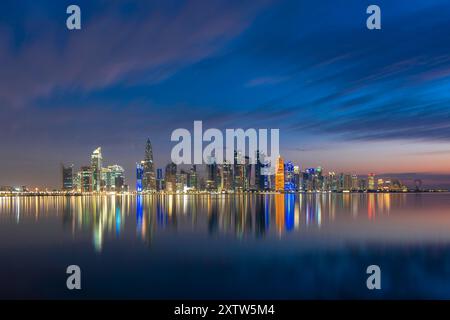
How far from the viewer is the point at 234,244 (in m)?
30.1

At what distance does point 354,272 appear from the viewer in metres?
20.8

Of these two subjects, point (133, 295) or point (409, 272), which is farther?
point (409, 272)

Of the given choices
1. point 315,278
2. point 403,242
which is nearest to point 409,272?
point 315,278

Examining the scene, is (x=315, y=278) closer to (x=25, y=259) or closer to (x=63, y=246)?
(x=25, y=259)

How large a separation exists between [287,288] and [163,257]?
9.93 meters

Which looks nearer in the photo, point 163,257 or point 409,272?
point 409,272

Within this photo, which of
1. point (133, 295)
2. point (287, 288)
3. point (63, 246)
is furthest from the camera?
point (63, 246)
